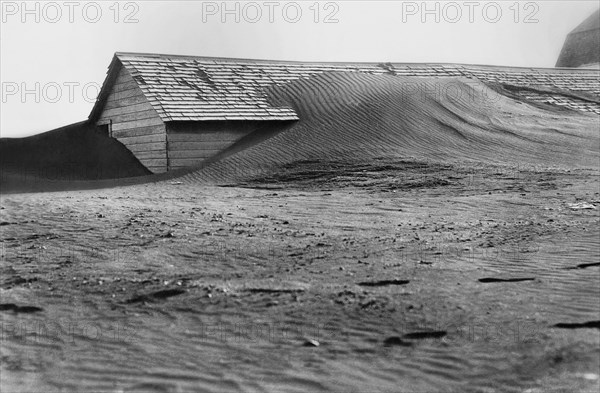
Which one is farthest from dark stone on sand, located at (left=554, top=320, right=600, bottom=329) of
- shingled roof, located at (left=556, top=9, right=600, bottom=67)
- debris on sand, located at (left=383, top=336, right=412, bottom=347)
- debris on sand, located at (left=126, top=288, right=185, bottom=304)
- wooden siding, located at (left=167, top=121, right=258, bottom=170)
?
shingled roof, located at (left=556, top=9, right=600, bottom=67)

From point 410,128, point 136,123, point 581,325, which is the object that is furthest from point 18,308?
point 136,123

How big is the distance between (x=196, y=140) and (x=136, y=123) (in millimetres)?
2386

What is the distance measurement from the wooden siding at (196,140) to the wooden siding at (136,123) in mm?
223

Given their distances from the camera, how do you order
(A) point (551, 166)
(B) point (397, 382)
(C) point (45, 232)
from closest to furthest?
(B) point (397, 382)
(C) point (45, 232)
(A) point (551, 166)

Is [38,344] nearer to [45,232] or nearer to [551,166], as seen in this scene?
[45,232]

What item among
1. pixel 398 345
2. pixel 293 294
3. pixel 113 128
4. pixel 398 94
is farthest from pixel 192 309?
pixel 113 128

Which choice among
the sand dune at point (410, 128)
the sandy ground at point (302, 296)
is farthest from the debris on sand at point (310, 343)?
the sand dune at point (410, 128)

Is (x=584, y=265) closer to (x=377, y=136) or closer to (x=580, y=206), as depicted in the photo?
(x=580, y=206)

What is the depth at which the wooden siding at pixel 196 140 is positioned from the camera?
21.9m

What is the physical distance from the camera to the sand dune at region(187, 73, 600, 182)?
20578mm

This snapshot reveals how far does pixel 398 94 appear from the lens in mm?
23484

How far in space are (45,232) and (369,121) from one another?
38.0 ft

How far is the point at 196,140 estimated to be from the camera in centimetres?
2219

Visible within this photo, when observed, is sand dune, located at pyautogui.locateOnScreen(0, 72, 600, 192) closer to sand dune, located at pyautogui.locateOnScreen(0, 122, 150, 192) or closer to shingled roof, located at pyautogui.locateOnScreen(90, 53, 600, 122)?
sand dune, located at pyautogui.locateOnScreen(0, 122, 150, 192)
